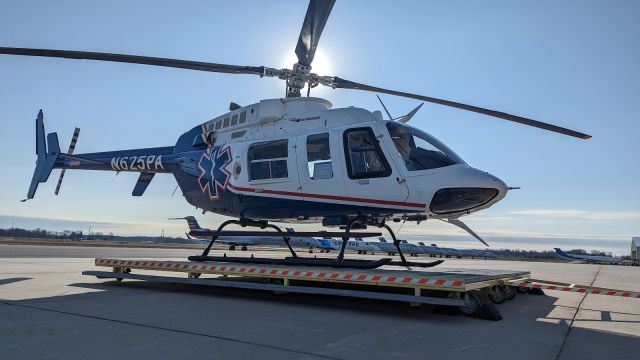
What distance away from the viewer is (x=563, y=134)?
24.9 feet

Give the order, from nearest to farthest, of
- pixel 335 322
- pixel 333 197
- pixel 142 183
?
pixel 335 322, pixel 333 197, pixel 142 183

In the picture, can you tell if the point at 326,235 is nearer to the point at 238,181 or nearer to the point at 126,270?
the point at 238,181

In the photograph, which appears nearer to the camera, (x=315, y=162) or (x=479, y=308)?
(x=479, y=308)

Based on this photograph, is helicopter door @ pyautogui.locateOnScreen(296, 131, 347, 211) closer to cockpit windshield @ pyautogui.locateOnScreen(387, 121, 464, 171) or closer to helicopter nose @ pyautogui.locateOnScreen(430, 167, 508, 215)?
cockpit windshield @ pyautogui.locateOnScreen(387, 121, 464, 171)

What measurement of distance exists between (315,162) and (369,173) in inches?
42.3

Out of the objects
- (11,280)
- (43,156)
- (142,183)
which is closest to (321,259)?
(142,183)

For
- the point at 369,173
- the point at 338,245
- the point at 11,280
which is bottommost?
the point at 11,280

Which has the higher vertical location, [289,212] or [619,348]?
[289,212]

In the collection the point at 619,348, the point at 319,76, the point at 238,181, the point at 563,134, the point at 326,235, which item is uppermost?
the point at 319,76

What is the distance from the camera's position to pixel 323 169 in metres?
8.17

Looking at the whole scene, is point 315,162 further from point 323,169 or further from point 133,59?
point 133,59

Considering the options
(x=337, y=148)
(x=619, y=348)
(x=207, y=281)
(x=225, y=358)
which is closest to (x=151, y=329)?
(x=225, y=358)

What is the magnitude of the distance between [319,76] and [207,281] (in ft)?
14.4

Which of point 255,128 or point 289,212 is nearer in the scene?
point 289,212
